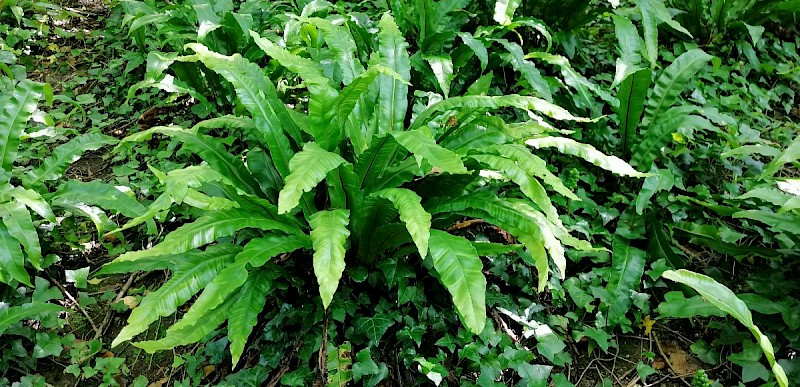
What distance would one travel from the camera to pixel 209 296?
2.06m

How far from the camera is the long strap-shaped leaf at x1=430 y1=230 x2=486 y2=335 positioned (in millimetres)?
1940

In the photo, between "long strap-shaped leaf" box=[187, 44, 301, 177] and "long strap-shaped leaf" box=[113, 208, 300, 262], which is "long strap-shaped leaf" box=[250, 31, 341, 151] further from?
"long strap-shaped leaf" box=[113, 208, 300, 262]

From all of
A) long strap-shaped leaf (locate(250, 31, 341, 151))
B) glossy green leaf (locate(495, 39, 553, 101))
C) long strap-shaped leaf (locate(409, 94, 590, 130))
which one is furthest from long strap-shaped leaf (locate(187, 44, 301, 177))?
glossy green leaf (locate(495, 39, 553, 101))

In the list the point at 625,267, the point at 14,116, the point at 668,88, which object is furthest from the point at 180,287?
the point at 668,88

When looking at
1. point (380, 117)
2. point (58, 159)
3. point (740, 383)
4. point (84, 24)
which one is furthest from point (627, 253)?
point (84, 24)

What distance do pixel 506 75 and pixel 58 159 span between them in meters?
2.79

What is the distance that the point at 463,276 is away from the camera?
2.03 m

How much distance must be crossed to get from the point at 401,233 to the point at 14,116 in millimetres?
2114

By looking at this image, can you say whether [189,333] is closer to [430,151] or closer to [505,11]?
[430,151]

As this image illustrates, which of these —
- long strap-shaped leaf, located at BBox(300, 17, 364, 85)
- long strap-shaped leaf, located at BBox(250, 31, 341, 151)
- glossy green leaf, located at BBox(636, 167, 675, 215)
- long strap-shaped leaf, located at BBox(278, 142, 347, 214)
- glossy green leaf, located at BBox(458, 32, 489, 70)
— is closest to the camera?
long strap-shaped leaf, located at BBox(278, 142, 347, 214)

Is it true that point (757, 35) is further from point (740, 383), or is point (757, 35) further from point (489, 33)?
point (740, 383)

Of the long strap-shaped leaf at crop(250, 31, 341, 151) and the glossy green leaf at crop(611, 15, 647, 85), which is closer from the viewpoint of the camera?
the long strap-shaped leaf at crop(250, 31, 341, 151)

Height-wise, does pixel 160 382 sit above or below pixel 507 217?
below

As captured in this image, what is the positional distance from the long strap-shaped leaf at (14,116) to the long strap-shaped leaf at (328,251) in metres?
A: 1.79
